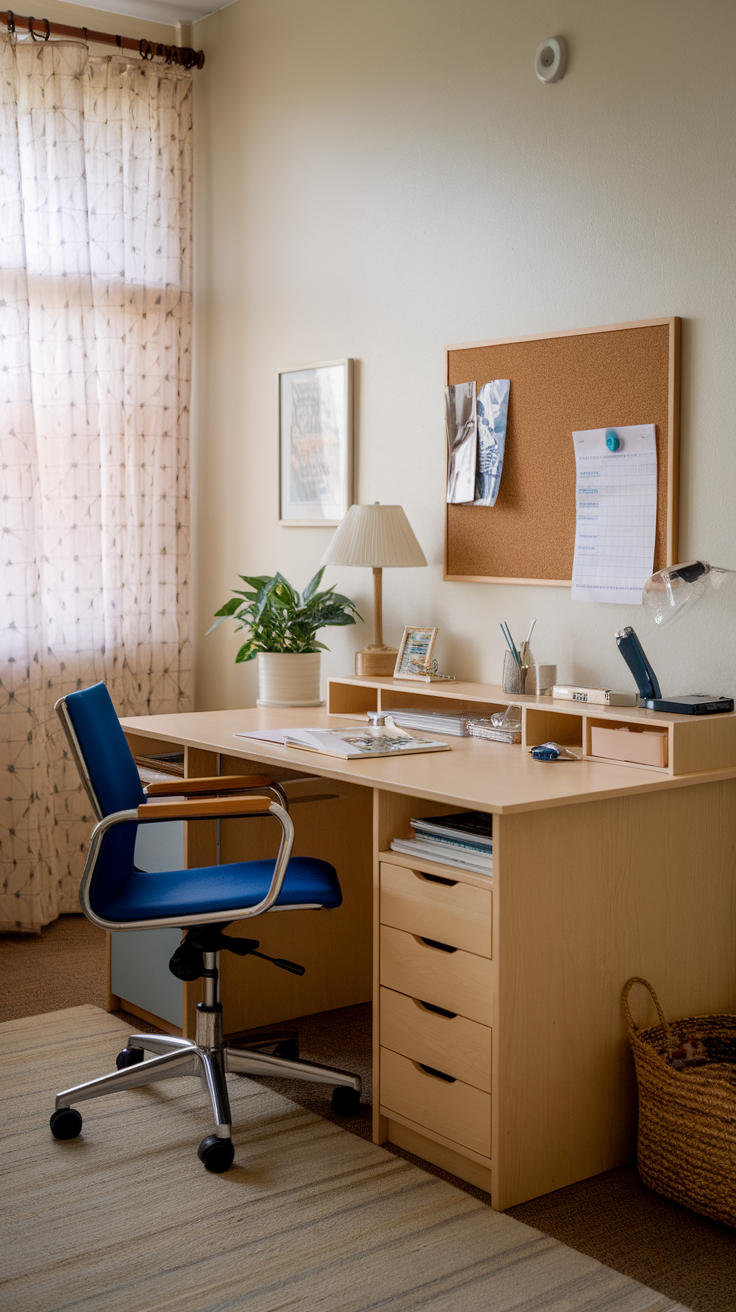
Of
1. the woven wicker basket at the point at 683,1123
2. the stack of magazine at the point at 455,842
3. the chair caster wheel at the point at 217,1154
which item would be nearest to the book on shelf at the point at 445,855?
the stack of magazine at the point at 455,842

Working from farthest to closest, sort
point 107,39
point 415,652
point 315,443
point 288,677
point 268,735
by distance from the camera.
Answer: point 107,39, point 315,443, point 288,677, point 415,652, point 268,735

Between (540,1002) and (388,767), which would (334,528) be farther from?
(540,1002)

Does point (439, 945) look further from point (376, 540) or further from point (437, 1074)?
point (376, 540)

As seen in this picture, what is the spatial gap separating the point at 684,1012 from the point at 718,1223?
0.41m

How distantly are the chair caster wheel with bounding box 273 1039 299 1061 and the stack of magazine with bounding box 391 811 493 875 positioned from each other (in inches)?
25.4

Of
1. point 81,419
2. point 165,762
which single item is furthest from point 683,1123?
point 81,419

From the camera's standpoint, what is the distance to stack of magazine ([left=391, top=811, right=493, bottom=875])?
217 cm

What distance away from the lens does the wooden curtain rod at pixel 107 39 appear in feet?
12.1

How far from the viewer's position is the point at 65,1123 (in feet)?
7.77

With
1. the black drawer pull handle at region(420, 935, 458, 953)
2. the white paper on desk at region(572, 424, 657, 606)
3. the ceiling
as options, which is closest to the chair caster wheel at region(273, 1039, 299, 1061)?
the black drawer pull handle at region(420, 935, 458, 953)

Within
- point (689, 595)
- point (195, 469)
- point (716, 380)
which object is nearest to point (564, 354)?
point (716, 380)

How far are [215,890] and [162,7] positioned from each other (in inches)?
118

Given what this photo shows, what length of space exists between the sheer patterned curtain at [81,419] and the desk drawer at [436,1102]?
1816 millimetres

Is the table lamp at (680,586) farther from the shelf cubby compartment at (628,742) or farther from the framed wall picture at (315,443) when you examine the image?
the framed wall picture at (315,443)
